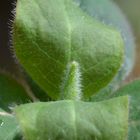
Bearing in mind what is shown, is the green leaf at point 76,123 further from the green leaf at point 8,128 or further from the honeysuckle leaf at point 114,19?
the honeysuckle leaf at point 114,19

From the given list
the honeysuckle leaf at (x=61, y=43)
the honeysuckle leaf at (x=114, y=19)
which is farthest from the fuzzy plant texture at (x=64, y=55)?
the honeysuckle leaf at (x=114, y=19)

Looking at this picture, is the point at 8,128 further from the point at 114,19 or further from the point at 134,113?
the point at 114,19

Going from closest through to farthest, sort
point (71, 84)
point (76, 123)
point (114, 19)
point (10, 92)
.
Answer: point (76, 123) < point (71, 84) < point (10, 92) < point (114, 19)

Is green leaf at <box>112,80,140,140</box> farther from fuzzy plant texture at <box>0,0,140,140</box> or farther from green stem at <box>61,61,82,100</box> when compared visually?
green stem at <box>61,61,82,100</box>

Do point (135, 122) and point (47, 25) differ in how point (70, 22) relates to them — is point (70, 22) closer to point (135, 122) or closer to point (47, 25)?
point (47, 25)

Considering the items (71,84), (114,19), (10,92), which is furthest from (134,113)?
(114,19)

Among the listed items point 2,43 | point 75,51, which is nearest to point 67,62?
point 75,51
